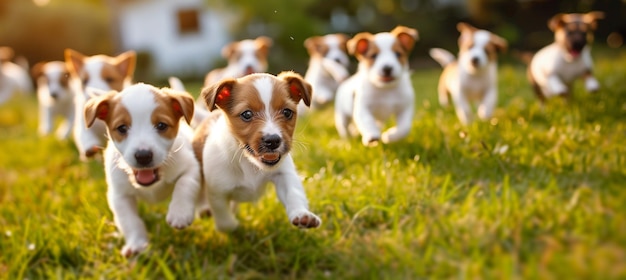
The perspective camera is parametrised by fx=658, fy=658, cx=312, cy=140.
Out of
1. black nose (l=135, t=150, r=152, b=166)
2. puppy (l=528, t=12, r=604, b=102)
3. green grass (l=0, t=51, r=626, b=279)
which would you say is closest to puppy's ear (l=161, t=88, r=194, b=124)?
black nose (l=135, t=150, r=152, b=166)

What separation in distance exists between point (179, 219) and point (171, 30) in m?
20.7

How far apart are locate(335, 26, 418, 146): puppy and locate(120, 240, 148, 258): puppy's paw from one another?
2.14 metres

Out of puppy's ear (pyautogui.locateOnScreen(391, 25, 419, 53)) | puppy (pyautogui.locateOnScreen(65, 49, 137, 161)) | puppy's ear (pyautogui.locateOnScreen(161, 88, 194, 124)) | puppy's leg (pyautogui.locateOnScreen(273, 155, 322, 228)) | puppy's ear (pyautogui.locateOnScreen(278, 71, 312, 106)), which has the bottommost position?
puppy (pyautogui.locateOnScreen(65, 49, 137, 161))

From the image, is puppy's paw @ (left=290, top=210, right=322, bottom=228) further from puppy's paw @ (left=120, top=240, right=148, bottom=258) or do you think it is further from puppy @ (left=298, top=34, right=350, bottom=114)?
puppy @ (left=298, top=34, right=350, bottom=114)

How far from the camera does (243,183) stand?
353 centimetres

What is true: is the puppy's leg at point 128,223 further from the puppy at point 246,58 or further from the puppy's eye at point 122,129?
the puppy at point 246,58

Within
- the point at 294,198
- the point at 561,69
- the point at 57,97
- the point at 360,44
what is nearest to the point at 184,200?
the point at 294,198

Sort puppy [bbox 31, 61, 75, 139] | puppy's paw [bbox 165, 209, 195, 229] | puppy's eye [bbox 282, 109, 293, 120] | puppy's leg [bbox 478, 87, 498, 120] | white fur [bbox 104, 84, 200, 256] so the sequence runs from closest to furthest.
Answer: puppy's eye [bbox 282, 109, 293, 120] → white fur [bbox 104, 84, 200, 256] → puppy's paw [bbox 165, 209, 195, 229] → puppy's leg [bbox 478, 87, 498, 120] → puppy [bbox 31, 61, 75, 139]

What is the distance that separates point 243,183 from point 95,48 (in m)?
19.5

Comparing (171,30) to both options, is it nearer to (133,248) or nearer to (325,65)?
(325,65)

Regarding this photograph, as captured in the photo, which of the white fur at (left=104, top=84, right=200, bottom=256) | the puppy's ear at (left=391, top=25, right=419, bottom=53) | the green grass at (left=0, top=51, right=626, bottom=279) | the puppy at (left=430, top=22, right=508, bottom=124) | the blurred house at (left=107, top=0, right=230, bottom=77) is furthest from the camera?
the blurred house at (left=107, top=0, right=230, bottom=77)

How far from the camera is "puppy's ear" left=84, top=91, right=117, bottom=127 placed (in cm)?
337

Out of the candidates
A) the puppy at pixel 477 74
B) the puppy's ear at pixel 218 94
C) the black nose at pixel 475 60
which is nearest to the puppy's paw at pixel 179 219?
the puppy's ear at pixel 218 94

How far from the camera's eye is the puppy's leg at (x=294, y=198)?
309 cm
